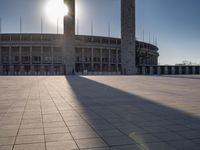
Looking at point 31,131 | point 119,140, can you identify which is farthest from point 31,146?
point 119,140

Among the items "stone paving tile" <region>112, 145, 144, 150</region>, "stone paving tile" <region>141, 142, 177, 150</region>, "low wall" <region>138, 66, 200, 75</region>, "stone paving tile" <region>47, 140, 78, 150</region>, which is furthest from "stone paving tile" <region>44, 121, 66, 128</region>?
"low wall" <region>138, 66, 200, 75</region>

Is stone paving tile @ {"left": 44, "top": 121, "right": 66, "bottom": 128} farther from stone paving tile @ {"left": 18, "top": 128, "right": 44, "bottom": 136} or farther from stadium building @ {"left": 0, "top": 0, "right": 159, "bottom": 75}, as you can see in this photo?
stadium building @ {"left": 0, "top": 0, "right": 159, "bottom": 75}

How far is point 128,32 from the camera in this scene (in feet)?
123

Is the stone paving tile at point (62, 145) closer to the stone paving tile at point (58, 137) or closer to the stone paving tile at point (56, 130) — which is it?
the stone paving tile at point (58, 137)

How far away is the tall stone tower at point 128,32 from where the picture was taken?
37250 mm

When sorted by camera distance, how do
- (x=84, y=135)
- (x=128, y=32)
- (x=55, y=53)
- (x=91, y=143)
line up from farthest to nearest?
(x=55, y=53)
(x=128, y=32)
(x=84, y=135)
(x=91, y=143)

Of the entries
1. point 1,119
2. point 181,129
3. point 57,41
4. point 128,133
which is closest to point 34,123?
point 1,119

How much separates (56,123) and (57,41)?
195ft

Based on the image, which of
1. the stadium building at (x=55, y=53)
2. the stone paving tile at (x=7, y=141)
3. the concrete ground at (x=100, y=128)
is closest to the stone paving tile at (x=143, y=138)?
the concrete ground at (x=100, y=128)

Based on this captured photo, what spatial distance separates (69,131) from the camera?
467 centimetres

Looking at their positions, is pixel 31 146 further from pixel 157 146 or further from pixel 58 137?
pixel 157 146

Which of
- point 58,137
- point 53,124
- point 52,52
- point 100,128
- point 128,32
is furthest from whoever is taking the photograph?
point 52,52

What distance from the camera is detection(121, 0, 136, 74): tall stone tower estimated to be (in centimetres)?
3725

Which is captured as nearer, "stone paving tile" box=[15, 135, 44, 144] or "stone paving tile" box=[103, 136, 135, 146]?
"stone paving tile" box=[103, 136, 135, 146]
